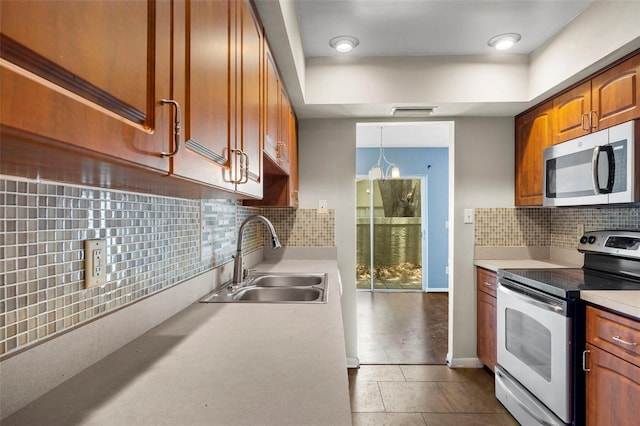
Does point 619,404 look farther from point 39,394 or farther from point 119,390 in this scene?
point 39,394

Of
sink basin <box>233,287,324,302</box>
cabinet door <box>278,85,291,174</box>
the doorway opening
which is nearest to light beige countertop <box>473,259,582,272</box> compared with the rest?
sink basin <box>233,287,324,302</box>

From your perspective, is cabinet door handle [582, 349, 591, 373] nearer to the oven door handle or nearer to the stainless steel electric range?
the stainless steel electric range

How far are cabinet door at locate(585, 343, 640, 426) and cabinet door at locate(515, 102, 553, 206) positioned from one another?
1272mm

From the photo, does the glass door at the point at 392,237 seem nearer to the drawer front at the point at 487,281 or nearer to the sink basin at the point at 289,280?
the drawer front at the point at 487,281

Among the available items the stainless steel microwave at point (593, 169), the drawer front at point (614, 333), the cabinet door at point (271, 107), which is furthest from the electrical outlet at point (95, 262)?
the stainless steel microwave at point (593, 169)

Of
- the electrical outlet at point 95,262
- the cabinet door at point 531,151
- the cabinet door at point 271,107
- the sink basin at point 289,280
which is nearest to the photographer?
the electrical outlet at point 95,262

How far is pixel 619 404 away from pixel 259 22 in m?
2.18

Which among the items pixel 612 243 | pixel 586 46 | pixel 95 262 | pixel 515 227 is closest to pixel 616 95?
pixel 586 46

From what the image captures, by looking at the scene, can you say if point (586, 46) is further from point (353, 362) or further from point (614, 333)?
point (353, 362)

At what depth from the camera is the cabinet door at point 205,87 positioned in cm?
67

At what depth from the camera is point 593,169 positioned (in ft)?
6.16

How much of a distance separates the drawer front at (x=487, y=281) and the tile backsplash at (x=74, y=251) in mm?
2132

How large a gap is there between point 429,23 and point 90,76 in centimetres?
212

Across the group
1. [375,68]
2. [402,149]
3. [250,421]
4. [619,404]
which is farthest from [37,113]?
[402,149]
